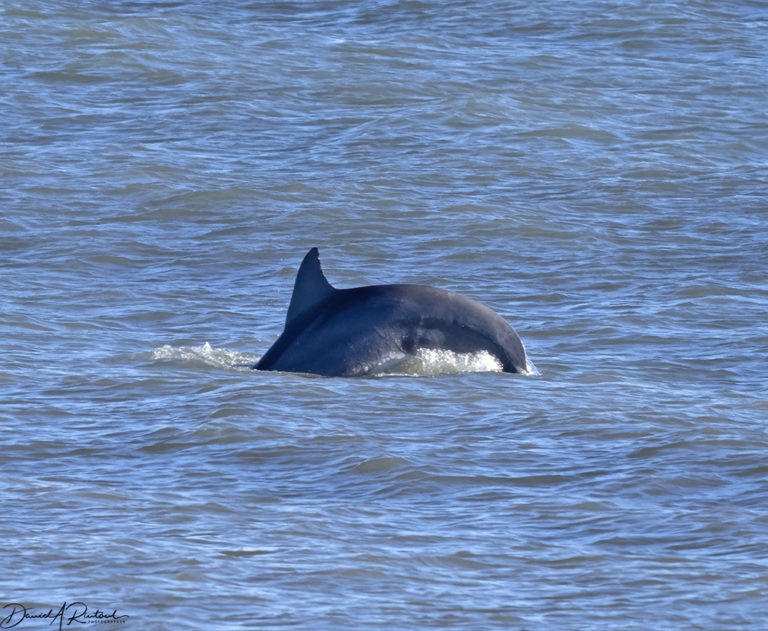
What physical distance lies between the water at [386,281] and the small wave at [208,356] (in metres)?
0.04

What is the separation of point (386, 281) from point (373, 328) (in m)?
4.70

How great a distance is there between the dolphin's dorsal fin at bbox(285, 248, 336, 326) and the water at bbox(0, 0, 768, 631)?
24.0 inches

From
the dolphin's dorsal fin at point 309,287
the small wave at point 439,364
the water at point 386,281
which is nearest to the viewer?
the water at point 386,281

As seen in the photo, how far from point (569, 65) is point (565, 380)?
1807cm

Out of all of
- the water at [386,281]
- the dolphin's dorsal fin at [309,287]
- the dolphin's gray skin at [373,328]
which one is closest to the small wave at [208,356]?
the water at [386,281]

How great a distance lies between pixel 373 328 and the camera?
1367cm

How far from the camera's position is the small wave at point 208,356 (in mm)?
14508

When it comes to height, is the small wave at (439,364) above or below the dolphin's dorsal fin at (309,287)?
below

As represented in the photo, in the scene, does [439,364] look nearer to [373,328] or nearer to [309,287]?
[373,328]

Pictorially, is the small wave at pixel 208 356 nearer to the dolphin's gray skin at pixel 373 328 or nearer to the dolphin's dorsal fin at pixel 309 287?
the dolphin's gray skin at pixel 373 328

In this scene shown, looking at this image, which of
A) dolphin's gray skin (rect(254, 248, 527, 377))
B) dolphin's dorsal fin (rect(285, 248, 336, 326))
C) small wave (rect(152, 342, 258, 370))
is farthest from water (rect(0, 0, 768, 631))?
dolphin's dorsal fin (rect(285, 248, 336, 326))

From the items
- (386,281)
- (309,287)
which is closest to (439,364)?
(309,287)

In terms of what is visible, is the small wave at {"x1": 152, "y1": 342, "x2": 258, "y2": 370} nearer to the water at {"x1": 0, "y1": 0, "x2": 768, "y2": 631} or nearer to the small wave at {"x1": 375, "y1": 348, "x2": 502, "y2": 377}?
the water at {"x1": 0, "y1": 0, "x2": 768, "y2": 631}

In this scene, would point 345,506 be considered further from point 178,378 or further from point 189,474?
point 178,378
